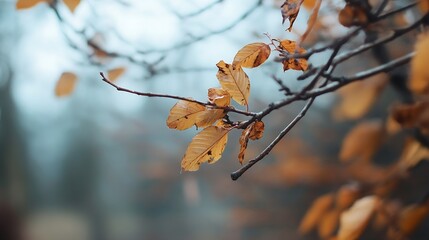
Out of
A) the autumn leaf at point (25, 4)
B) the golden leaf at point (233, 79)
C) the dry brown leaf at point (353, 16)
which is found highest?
the autumn leaf at point (25, 4)

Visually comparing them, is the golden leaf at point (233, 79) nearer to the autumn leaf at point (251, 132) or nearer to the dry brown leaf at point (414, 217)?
the autumn leaf at point (251, 132)

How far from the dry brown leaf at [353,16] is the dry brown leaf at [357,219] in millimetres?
297

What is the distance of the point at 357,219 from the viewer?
1.92ft

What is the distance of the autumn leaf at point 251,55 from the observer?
1.33 ft

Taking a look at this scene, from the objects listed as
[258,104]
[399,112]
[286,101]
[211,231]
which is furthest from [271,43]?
[211,231]

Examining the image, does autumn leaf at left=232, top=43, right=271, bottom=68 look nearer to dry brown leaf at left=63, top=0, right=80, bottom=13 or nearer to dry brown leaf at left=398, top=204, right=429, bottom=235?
dry brown leaf at left=63, top=0, right=80, bottom=13

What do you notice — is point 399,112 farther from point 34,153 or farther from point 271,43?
point 34,153

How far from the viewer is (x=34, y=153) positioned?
634cm

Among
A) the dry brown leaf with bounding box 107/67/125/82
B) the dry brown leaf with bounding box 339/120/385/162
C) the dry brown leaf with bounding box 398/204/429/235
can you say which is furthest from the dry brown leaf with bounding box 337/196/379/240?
the dry brown leaf with bounding box 107/67/125/82

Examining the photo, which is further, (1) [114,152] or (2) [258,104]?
(1) [114,152]

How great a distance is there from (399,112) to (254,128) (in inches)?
9.6

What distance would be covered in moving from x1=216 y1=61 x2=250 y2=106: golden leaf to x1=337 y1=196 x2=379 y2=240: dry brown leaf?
29 centimetres

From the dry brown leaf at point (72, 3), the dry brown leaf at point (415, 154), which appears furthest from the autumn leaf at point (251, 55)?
the dry brown leaf at point (415, 154)

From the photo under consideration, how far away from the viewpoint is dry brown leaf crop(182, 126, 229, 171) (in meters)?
0.39
